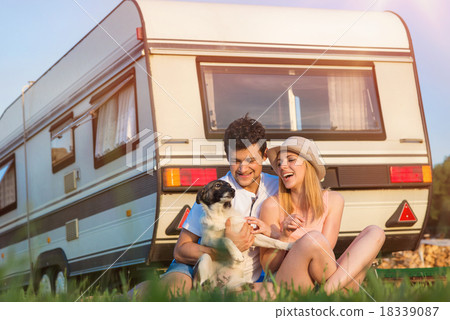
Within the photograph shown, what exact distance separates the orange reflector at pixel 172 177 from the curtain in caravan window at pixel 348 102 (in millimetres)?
1417

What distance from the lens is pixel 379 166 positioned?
567cm

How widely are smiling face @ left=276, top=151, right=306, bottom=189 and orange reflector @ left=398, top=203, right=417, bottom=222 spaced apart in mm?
2234

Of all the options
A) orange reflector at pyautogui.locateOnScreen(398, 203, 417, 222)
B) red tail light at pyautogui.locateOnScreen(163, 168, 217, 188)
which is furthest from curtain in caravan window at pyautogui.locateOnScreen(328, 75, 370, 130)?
red tail light at pyautogui.locateOnScreen(163, 168, 217, 188)

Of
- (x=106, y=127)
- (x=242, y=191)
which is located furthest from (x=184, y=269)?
(x=106, y=127)

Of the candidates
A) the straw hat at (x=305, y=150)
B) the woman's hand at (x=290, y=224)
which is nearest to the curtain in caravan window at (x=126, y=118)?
the straw hat at (x=305, y=150)

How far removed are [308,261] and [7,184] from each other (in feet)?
20.0

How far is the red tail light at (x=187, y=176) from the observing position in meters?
5.15

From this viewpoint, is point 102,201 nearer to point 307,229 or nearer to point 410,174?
point 410,174

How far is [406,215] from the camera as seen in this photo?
18.7ft

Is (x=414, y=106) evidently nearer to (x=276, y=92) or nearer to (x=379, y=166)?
(x=379, y=166)

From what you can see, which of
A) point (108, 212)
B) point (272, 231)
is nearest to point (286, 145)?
point (272, 231)

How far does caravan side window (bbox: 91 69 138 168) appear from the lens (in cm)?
567

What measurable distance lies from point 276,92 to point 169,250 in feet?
5.09
